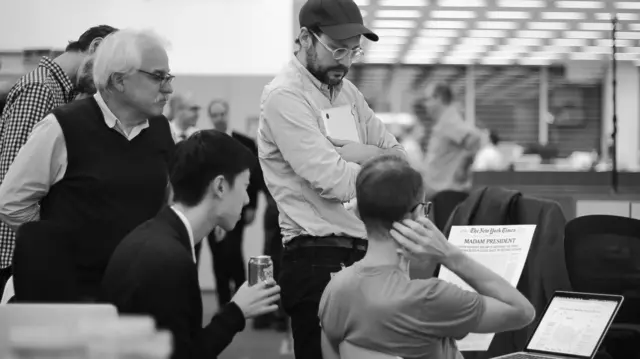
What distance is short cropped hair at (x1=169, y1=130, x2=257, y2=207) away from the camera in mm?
1853

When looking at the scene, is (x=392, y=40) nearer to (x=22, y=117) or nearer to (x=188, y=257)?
(x=22, y=117)

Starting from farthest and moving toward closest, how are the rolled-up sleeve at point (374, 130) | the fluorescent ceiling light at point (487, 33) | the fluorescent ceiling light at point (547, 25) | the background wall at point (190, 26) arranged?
1. the fluorescent ceiling light at point (487, 33)
2. the fluorescent ceiling light at point (547, 25)
3. the background wall at point (190, 26)
4. the rolled-up sleeve at point (374, 130)

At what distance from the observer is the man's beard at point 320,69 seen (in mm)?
2391

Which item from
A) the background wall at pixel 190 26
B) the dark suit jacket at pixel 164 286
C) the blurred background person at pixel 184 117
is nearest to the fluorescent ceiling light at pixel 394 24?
the background wall at pixel 190 26

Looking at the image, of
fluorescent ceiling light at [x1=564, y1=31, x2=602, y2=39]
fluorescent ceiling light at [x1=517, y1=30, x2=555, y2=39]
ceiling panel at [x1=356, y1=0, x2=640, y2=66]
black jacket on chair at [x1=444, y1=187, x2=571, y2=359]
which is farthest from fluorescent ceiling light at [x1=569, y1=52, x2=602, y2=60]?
black jacket on chair at [x1=444, y1=187, x2=571, y2=359]

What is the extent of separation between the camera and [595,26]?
13500 millimetres

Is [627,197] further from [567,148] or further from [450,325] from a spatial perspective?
[567,148]

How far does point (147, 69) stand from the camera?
2.28 metres

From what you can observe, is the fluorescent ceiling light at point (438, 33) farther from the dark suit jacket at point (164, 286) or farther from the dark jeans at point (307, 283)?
the dark suit jacket at point (164, 286)

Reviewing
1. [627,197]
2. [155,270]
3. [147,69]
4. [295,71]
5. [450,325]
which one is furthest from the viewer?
[627,197]

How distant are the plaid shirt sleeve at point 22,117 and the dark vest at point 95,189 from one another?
524mm

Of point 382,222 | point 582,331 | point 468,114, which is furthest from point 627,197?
point 468,114

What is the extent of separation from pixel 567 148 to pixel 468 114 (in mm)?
2298

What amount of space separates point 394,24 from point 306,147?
11.0 m
